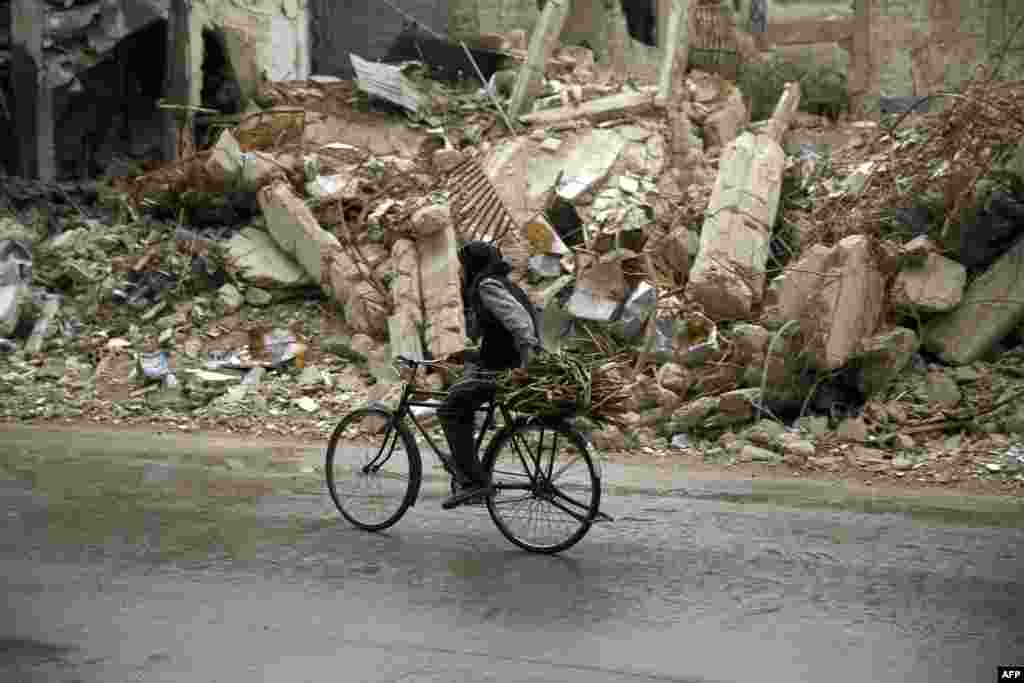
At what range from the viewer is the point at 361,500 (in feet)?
20.2

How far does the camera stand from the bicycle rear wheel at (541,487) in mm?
5461

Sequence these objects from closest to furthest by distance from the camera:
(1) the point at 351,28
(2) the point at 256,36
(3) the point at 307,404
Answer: (3) the point at 307,404 → (2) the point at 256,36 → (1) the point at 351,28

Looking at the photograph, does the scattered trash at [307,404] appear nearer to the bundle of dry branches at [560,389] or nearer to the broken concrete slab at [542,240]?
the broken concrete slab at [542,240]

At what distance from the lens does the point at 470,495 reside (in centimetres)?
568

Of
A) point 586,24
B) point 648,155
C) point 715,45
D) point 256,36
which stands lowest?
point 648,155

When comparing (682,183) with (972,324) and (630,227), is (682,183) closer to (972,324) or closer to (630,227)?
(630,227)

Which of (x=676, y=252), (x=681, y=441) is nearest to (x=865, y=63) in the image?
(x=676, y=252)

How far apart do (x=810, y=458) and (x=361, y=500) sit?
3944mm

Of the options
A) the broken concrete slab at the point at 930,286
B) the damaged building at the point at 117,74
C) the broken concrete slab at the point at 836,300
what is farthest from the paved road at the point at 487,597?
the damaged building at the point at 117,74

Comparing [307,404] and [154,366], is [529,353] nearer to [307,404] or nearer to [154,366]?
[307,404]

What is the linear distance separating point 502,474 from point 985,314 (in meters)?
5.51

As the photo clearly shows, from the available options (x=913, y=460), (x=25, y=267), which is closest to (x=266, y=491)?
(x=913, y=460)

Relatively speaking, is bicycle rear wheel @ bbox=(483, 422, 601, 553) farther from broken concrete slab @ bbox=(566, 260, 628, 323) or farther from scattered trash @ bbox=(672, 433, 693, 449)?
broken concrete slab @ bbox=(566, 260, 628, 323)

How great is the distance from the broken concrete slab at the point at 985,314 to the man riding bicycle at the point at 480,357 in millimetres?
5053
